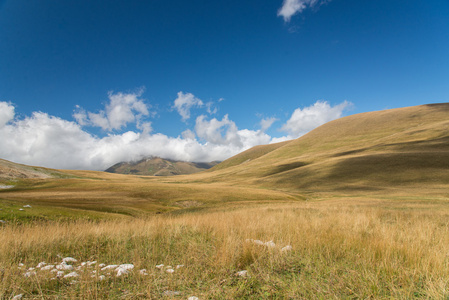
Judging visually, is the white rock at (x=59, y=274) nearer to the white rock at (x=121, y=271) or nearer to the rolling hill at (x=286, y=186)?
the white rock at (x=121, y=271)

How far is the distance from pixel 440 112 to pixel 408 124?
37914mm

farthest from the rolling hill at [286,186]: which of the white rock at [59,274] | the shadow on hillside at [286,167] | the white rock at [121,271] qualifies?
the white rock at [121,271]

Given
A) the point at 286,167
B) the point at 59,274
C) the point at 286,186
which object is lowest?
the point at 286,186

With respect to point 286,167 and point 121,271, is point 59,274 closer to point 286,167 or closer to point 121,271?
point 121,271

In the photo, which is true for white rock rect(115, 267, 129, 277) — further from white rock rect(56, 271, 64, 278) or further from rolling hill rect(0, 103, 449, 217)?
rolling hill rect(0, 103, 449, 217)

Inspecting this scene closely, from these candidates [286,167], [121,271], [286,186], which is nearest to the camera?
[121,271]

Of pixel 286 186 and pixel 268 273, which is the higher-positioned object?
pixel 268 273

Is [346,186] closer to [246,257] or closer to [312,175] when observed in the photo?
[312,175]

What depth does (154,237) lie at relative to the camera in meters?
8.09

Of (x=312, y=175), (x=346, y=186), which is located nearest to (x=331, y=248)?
(x=346, y=186)

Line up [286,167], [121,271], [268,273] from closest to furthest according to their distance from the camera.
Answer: [268,273] < [121,271] < [286,167]

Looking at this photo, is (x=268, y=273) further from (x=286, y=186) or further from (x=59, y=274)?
(x=286, y=186)

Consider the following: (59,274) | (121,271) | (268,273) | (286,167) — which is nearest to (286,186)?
(286,167)

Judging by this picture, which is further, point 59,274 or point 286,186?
point 286,186
